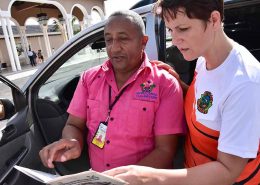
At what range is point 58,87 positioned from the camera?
2953 millimetres

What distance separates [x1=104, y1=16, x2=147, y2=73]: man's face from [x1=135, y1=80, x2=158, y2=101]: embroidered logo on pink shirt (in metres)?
0.17

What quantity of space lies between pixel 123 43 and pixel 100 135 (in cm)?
55

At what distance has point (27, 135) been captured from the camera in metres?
2.20

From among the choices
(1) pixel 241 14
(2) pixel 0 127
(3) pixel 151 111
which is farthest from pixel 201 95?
(2) pixel 0 127

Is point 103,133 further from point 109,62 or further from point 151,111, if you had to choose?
point 109,62

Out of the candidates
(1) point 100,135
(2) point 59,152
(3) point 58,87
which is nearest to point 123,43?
(1) point 100,135

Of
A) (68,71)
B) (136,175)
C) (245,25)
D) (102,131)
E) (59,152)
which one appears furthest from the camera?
(68,71)

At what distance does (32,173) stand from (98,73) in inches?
31.8

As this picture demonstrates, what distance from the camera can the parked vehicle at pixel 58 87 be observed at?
1969mm

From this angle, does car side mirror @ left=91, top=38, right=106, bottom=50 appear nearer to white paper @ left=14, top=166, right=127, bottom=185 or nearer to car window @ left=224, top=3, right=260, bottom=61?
car window @ left=224, top=3, right=260, bottom=61

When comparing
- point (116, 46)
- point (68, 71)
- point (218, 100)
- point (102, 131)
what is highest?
point (116, 46)

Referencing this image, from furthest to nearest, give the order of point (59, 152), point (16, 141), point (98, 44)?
1. point (98, 44)
2. point (16, 141)
3. point (59, 152)

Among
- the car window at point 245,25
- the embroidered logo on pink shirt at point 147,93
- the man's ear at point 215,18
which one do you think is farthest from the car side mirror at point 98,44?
the man's ear at point 215,18

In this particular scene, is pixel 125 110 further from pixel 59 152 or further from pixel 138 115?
pixel 59 152
